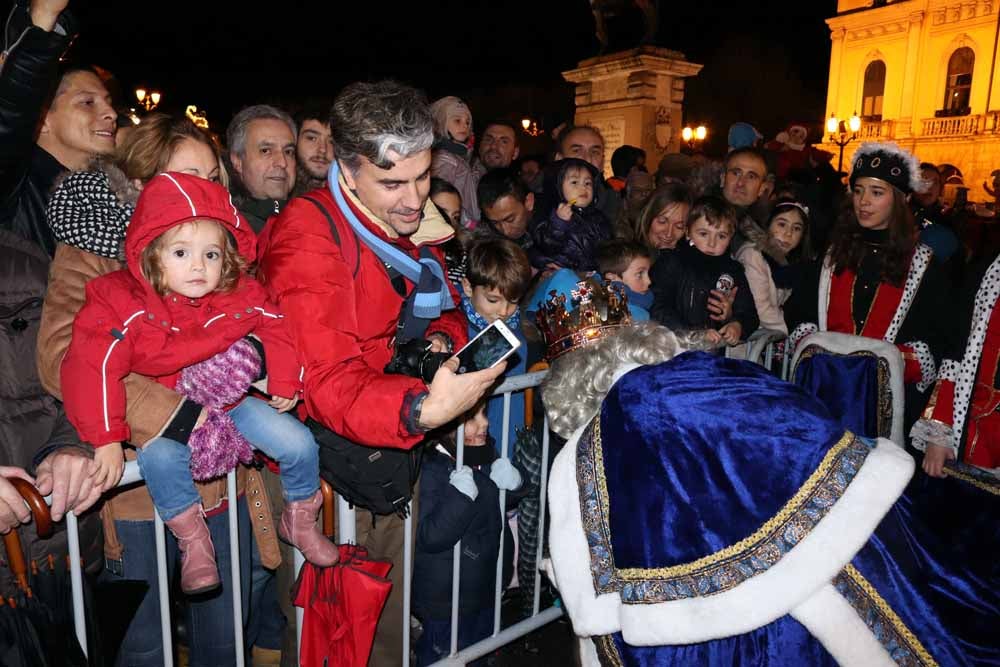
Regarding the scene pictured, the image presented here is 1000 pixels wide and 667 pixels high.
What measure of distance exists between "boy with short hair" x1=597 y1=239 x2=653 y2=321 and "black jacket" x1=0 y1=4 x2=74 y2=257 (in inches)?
122

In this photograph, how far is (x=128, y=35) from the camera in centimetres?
2964

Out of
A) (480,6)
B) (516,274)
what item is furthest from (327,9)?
(516,274)

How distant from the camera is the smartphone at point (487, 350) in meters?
1.98

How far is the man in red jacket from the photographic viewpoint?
1.92 metres

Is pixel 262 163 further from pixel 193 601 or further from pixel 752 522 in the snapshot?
pixel 752 522

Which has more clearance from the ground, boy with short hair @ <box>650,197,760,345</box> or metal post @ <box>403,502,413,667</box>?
boy with short hair @ <box>650,197,760,345</box>

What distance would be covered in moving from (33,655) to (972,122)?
4264 cm

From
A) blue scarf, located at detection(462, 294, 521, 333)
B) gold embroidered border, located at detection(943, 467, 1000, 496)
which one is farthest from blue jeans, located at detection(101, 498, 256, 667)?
gold embroidered border, located at detection(943, 467, 1000, 496)

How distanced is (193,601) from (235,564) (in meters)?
0.31

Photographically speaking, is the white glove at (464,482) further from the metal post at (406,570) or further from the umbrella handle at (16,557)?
the umbrella handle at (16,557)

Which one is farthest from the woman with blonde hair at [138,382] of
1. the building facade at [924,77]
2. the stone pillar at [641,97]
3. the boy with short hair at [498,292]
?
the building facade at [924,77]

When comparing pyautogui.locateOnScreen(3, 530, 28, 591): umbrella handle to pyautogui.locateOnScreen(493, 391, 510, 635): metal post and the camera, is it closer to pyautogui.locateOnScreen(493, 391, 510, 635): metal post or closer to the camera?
the camera

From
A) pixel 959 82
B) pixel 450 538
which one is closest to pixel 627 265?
pixel 450 538

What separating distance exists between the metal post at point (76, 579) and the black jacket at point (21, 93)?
102 cm
